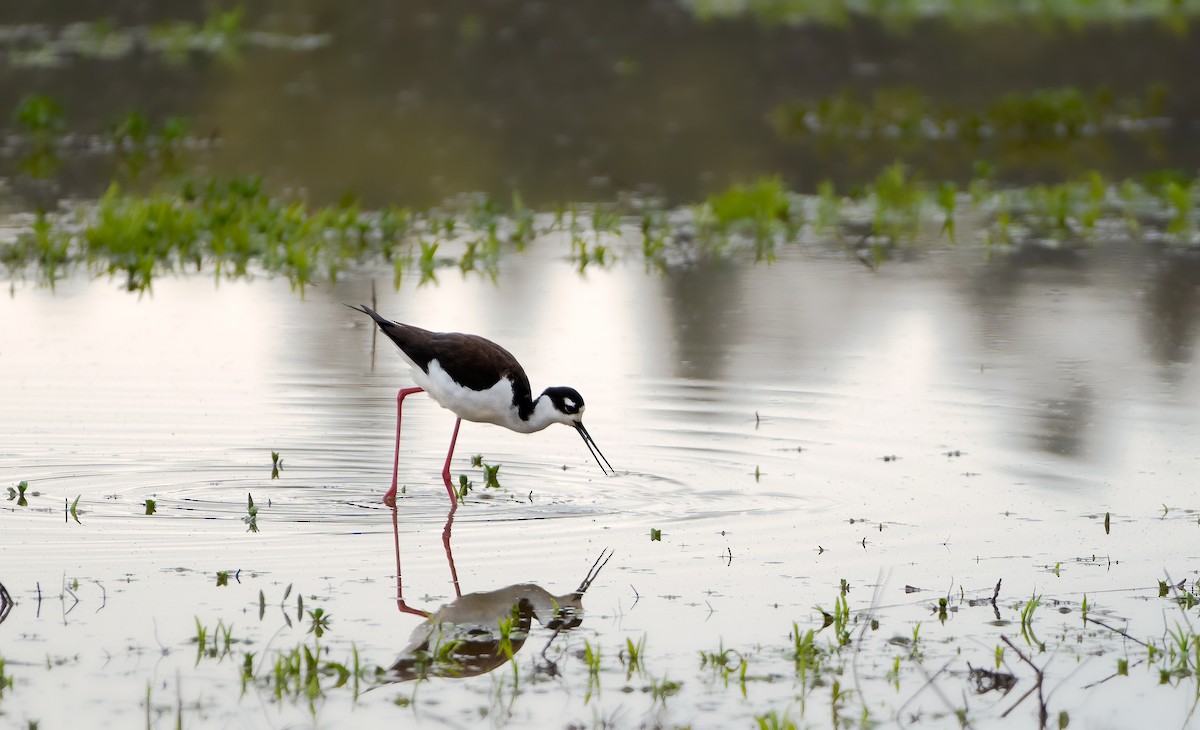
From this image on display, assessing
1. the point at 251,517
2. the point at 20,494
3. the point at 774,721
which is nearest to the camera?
the point at 774,721

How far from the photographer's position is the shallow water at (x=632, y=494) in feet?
18.8

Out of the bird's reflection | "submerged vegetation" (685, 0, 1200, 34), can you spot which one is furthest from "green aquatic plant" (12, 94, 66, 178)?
"submerged vegetation" (685, 0, 1200, 34)

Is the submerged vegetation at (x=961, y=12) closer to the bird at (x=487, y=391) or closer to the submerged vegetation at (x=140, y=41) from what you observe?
the submerged vegetation at (x=140, y=41)

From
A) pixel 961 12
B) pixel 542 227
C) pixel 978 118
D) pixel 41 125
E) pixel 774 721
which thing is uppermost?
pixel 961 12

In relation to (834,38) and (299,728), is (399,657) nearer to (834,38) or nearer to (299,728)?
(299,728)

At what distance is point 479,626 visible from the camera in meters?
6.28

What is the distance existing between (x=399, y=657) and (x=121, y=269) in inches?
343

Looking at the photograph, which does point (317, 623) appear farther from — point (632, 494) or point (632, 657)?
point (632, 494)

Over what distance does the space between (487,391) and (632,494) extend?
0.81 metres

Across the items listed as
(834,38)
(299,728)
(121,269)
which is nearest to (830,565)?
(299,728)

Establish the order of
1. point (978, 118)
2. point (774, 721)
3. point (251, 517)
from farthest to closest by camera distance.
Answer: point (978, 118) → point (251, 517) → point (774, 721)

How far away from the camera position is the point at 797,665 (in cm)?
586

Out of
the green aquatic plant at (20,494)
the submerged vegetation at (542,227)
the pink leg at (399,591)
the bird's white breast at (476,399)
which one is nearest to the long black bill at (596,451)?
the bird's white breast at (476,399)

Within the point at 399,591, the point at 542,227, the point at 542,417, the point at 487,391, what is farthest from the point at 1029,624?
the point at 542,227
